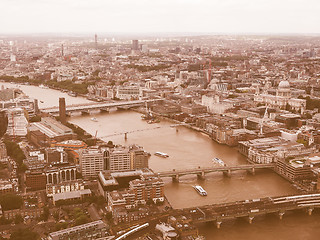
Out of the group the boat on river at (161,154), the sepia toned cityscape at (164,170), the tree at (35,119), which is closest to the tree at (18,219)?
the sepia toned cityscape at (164,170)

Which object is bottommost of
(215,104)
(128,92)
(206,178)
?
(206,178)

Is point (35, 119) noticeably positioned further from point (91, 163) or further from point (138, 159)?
point (138, 159)

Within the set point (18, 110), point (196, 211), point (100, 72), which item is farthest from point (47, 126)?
point (100, 72)

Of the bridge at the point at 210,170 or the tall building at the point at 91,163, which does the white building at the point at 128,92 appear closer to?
the tall building at the point at 91,163

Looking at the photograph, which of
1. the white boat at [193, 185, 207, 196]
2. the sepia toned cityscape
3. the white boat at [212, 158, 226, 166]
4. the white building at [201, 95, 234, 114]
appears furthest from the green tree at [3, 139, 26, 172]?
the white building at [201, 95, 234, 114]

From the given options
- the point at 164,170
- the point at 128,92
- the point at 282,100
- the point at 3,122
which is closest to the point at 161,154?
the point at 164,170

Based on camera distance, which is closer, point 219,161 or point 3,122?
point 219,161
